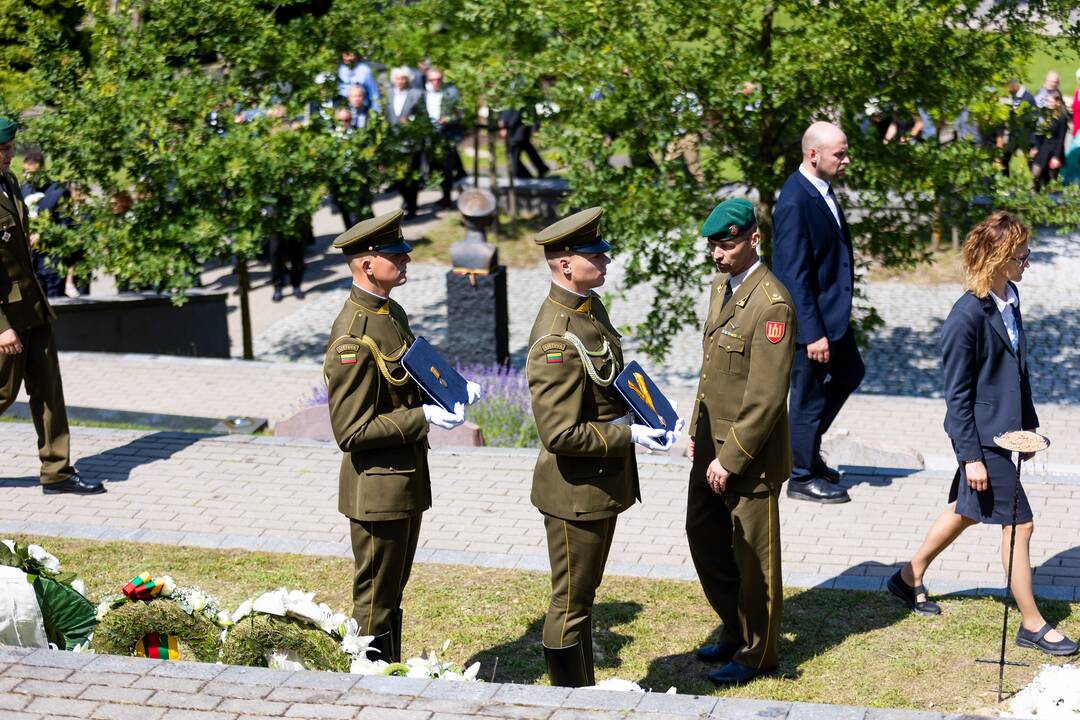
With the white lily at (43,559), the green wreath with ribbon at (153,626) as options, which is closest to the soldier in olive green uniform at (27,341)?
the white lily at (43,559)

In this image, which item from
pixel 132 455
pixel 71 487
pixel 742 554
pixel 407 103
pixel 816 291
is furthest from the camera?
pixel 407 103

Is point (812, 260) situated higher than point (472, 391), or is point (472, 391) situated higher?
→ point (812, 260)

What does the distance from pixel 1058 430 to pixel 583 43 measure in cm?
469

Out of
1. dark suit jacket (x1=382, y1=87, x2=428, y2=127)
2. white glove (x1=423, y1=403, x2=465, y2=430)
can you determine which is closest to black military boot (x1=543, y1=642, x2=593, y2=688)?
white glove (x1=423, y1=403, x2=465, y2=430)

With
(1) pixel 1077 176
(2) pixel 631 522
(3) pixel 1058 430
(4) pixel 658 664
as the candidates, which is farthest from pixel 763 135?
(1) pixel 1077 176

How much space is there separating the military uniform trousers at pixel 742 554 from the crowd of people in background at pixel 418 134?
5.70 m

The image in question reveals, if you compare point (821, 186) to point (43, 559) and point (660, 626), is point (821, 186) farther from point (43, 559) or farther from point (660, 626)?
point (43, 559)

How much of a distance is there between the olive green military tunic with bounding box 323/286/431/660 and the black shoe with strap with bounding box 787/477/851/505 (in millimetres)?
3193

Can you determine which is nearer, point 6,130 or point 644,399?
point 644,399

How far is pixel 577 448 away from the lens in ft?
18.6

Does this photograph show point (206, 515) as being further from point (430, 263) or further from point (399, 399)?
point (430, 263)

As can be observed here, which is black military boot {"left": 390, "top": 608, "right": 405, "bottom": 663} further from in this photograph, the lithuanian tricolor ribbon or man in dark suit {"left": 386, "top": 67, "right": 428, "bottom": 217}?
man in dark suit {"left": 386, "top": 67, "right": 428, "bottom": 217}

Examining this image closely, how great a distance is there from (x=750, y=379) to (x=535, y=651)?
5.40 ft

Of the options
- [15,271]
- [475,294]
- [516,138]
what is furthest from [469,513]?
[516,138]
